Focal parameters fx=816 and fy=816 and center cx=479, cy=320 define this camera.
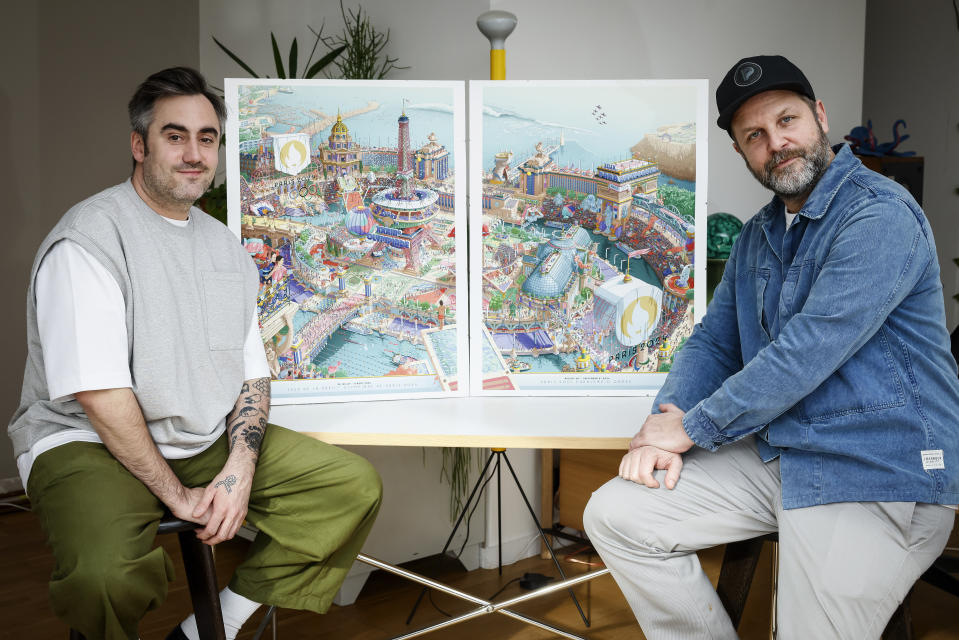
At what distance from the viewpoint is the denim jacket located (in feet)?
4.73

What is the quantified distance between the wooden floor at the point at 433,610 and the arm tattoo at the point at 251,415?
2.54 feet

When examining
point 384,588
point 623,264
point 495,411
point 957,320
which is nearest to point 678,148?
point 623,264

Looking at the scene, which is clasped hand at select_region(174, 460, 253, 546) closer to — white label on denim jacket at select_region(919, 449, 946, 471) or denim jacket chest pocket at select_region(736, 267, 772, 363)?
denim jacket chest pocket at select_region(736, 267, 772, 363)

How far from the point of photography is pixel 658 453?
1658 mm

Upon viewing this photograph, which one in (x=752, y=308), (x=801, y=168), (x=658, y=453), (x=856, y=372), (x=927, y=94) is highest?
(x=927, y=94)

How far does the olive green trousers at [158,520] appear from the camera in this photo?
148 centimetres

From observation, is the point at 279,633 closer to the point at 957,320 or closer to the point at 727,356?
A: the point at 727,356

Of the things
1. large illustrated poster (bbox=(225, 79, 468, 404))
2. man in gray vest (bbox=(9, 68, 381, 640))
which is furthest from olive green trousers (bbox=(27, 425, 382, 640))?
large illustrated poster (bbox=(225, 79, 468, 404))

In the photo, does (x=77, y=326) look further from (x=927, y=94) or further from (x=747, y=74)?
(x=927, y=94)

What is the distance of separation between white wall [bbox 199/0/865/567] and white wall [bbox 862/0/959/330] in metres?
1.40

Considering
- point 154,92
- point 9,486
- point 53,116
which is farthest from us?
point 53,116

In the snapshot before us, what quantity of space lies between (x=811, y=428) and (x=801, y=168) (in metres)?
0.52

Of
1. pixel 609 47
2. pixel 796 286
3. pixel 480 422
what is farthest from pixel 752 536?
pixel 609 47

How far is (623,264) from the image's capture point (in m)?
2.14
